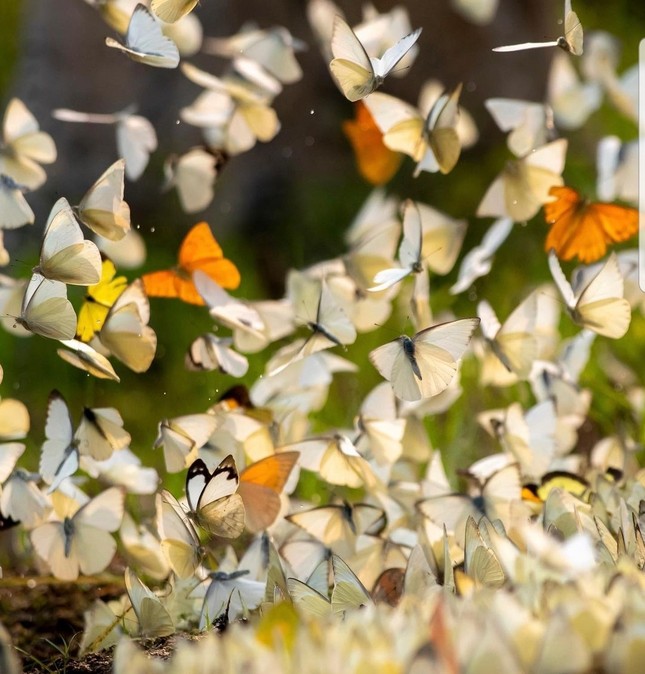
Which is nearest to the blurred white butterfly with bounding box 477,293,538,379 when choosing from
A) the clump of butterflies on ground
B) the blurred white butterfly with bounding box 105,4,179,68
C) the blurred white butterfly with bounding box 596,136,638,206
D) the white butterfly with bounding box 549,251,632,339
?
the clump of butterflies on ground

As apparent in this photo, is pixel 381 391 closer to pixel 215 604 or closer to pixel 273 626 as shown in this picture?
pixel 215 604

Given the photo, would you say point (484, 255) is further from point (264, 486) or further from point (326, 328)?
point (264, 486)

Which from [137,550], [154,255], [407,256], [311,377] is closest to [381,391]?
[311,377]

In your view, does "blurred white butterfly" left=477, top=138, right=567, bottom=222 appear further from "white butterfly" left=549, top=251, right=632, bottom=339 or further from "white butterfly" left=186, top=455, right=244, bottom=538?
"white butterfly" left=186, top=455, right=244, bottom=538

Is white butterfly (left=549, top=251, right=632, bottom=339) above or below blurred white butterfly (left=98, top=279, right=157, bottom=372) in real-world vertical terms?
above

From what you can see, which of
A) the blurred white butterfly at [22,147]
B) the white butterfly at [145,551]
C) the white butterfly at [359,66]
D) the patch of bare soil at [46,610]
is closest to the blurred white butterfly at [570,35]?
the white butterfly at [359,66]

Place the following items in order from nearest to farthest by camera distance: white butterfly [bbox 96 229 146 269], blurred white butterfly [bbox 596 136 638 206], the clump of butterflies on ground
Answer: the clump of butterflies on ground < white butterfly [bbox 96 229 146 269] < blurred white butterfly [bbox 596 136 638 206]
